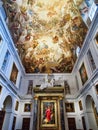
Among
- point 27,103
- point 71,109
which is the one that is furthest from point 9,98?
point 71,109

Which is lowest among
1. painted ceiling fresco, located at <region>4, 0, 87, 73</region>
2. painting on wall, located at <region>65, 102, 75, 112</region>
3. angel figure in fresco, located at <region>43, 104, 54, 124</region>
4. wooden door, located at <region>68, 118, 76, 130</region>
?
wooden door, located at <region>68, 118, 76, 130</region>

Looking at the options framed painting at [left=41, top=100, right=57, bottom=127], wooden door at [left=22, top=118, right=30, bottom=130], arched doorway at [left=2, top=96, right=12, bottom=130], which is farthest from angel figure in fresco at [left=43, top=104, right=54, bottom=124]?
arched doorway at [left=2, top=96, right=12, bottom=130]

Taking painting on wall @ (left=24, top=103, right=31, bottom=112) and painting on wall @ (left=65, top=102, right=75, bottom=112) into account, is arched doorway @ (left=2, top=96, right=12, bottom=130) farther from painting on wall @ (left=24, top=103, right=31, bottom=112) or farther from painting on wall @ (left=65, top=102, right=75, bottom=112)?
painting on wall @ (left=65, top=102, right=75, bottom=112)

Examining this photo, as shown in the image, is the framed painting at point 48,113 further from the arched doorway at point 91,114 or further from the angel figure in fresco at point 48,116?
the arched doorway at point 91,114

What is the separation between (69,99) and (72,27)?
10.7 m

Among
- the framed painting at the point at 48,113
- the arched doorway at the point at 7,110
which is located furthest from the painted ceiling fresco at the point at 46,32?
the arched doorway at the point at 7,110

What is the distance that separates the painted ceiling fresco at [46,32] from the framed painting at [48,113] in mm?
5370

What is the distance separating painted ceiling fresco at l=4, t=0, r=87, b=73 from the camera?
1263 centimetres

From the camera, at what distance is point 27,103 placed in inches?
680

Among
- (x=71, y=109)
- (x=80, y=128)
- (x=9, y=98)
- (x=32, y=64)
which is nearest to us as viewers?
(x=9, y=98)

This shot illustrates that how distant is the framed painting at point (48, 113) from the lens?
14781mm

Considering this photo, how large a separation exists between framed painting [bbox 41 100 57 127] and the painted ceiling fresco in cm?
537

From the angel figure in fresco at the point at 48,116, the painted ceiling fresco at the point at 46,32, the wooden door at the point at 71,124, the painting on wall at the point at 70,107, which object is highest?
the painted ceiling fresco at the point at 46,32

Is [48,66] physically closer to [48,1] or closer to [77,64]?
[77,64]
